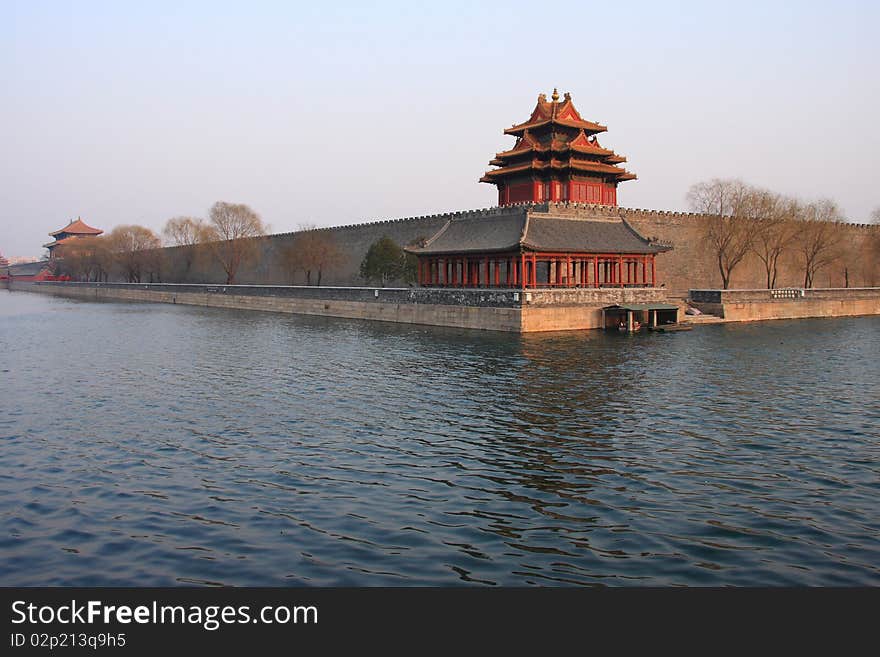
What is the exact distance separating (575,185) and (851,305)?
17625mm

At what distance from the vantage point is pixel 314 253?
53781 mm

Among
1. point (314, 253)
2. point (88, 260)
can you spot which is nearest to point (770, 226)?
point (314, 253)

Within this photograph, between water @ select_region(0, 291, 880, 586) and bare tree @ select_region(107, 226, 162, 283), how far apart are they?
Answer: 59.6m

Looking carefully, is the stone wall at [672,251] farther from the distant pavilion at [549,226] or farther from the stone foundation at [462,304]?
the stone foundation at [462,304]

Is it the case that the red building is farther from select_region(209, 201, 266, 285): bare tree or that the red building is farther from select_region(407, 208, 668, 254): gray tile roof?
select_region(407, 208, 668, 254): gray tile roof

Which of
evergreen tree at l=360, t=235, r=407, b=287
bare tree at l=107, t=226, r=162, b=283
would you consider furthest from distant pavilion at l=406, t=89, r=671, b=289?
bare tree at l=107, t=226, r=162, b=283

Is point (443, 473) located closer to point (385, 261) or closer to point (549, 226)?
point (549, 226)

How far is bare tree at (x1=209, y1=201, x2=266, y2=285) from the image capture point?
6184 centimetres

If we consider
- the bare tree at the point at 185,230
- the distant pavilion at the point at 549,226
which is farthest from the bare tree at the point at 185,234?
the distant pavilion at the point at 549,226

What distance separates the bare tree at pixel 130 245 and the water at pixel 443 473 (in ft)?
195

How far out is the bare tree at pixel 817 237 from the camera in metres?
47.2

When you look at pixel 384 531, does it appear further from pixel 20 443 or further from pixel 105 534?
pixel 20 443

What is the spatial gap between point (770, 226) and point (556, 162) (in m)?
14.8
